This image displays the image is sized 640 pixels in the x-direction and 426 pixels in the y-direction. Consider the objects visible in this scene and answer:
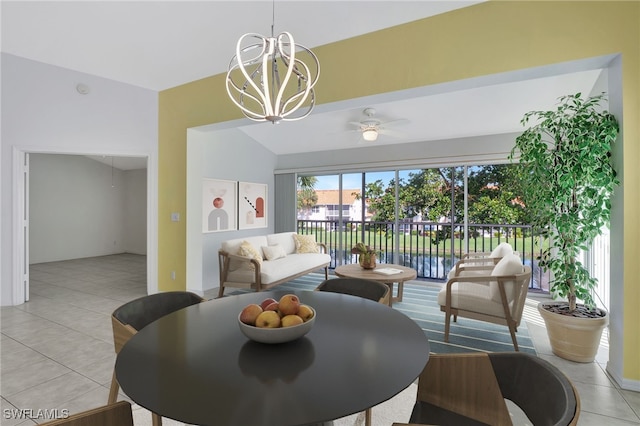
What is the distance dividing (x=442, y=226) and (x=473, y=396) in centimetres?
465

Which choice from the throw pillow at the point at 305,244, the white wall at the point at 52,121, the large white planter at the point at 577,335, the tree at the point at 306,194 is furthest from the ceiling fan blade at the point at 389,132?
the white wall at the point at 52,121

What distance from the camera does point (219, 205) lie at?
533cm

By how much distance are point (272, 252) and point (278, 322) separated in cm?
395

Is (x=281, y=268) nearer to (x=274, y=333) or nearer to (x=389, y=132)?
(x=389, y=132)

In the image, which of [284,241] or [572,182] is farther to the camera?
[284,241]

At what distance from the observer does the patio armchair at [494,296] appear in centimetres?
279

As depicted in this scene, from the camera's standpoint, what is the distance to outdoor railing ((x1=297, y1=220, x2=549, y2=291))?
5.18 metres

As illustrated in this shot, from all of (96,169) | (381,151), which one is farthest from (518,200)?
(96,169)

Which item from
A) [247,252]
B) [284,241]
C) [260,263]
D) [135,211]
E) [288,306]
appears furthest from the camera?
[135,211]

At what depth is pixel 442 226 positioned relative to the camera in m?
5.59

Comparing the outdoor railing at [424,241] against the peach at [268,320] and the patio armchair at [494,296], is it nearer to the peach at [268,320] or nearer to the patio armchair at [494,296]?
the patio armchair at [494,296]

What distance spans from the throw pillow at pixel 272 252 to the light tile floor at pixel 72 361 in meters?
0.99

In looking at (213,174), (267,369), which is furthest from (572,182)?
(213,174)

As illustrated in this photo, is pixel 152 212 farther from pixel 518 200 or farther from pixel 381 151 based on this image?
pixel 518 200
